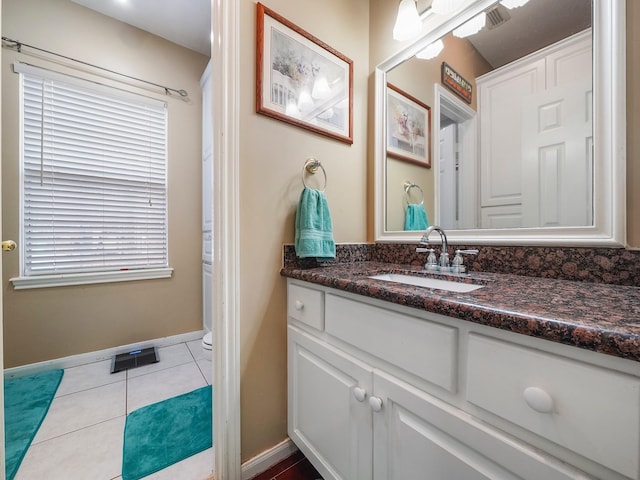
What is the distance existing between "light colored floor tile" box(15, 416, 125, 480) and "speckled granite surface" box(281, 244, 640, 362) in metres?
1.16

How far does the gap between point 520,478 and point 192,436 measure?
1371 mm

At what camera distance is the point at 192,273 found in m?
2.41

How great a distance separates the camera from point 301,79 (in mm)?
1189

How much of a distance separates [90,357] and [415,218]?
2.51 m

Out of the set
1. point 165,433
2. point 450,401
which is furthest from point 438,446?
point 165,433

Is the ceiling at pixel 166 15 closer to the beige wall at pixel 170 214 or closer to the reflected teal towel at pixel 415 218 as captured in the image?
the beige wall at pixel 170 214

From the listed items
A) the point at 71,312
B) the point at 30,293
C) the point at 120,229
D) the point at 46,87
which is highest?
the point at 46,87

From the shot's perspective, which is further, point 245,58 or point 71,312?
point 71,312

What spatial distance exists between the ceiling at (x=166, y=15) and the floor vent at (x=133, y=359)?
2611mm

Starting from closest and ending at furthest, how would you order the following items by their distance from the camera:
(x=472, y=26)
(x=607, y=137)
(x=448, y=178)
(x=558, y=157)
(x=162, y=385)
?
(x=607, y=137), (x=558, y=157), (x=472, y=26), (x=448, y=178), (x=162, y=385)

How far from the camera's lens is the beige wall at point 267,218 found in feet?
3.42

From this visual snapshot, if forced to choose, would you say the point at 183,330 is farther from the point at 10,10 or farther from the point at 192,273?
the point at 10,10

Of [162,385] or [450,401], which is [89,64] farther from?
[450,401]

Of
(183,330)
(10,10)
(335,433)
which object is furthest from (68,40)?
(335,433)
